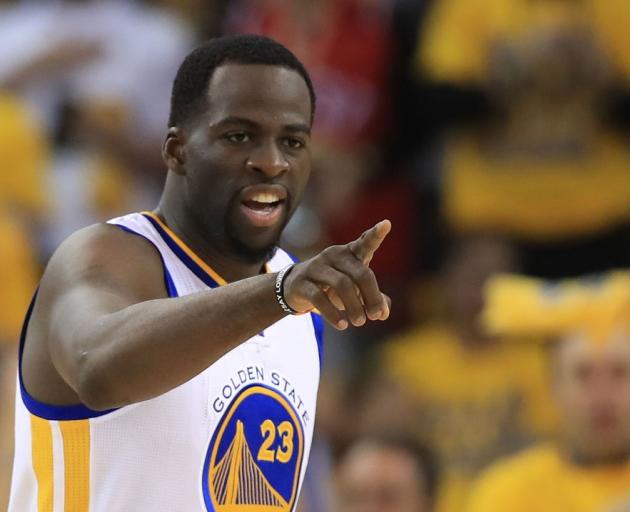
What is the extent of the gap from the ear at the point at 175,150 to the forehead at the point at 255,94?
0.16m

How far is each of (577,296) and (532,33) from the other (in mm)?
1870

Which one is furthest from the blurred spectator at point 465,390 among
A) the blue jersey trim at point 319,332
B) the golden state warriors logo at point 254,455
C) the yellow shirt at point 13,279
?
the golden state warriors logo at point 254,455

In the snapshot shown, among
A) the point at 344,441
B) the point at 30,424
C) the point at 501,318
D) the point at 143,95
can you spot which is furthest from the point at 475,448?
the point at 30,424

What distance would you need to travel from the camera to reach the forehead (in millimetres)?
3551

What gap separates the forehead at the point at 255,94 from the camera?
355 cm

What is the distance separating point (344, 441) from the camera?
7.47 meters

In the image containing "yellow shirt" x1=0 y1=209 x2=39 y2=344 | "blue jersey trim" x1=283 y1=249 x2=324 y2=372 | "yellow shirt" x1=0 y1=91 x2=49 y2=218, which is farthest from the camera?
"yellow shirt" x1=0 y1=91 x2=49 y2=218

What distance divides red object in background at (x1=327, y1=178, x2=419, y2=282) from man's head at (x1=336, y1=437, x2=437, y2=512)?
1818 millimetres

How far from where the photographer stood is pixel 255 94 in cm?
357

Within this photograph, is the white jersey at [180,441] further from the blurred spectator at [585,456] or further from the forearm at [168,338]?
the blurred spectator at [585,456]

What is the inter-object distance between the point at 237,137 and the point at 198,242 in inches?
14.3

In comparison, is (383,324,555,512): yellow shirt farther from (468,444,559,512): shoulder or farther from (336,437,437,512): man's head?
(468,444,559,512): shoulder

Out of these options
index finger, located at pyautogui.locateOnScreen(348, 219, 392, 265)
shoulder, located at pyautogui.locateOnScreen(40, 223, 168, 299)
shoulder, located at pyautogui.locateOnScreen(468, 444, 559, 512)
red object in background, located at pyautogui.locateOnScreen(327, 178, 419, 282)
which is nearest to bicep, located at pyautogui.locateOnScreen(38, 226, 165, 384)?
shoulder, located at pyautogui.locateOnScreen(40, 223, 168, 299)

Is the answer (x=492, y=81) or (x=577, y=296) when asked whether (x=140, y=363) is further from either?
(x=492, y=81)
